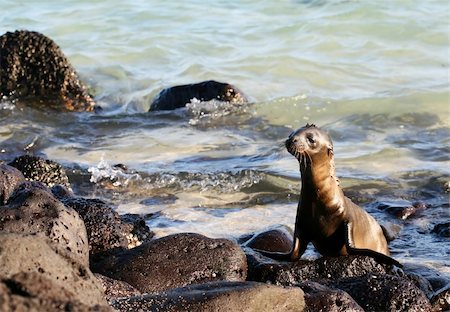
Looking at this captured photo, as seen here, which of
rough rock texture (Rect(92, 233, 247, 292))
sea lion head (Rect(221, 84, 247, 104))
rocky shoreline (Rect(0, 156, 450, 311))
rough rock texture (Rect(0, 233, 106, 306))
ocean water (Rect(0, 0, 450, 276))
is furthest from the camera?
sea lion head (Rect(221, 84, 247, 104))

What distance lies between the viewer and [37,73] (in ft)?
41.1

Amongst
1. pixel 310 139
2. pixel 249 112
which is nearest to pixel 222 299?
pixel 310 139

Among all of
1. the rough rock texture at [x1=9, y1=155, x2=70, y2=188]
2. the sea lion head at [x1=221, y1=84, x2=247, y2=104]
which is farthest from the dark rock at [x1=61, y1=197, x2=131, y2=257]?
the sea lion head at [x1=221, y1=84, x2=247, y2=104]

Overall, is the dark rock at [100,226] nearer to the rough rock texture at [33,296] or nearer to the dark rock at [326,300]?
the dark rock at [326,300]

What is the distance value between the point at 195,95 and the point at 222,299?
28.6ft

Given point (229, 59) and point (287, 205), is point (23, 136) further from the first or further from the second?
point (229, 59)

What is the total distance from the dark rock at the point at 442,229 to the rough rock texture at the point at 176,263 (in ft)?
7.72

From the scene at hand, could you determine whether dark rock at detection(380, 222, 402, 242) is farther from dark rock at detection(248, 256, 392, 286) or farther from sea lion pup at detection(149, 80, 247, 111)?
sea lion pup at detection(149, 80, 247, 111)

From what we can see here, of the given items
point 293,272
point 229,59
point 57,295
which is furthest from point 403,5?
point 57,295

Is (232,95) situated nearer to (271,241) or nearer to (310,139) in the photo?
(271,241)

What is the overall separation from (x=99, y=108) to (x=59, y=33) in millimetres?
7339

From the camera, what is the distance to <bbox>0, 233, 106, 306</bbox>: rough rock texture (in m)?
2.90

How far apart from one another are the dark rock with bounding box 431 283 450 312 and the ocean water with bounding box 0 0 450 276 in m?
0.88

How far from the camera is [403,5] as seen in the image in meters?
20.6
